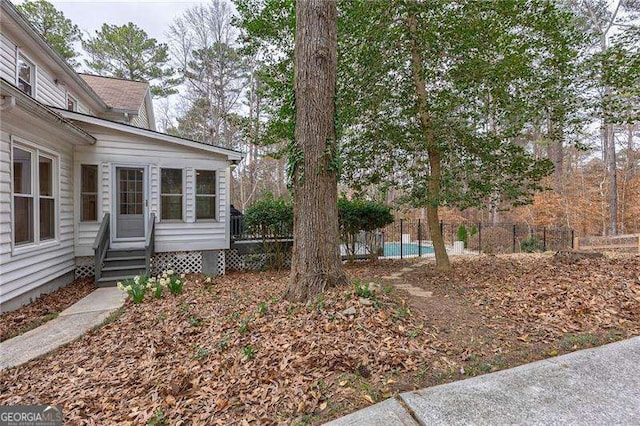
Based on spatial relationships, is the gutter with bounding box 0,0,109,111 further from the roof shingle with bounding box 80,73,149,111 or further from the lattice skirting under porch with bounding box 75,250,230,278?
the lattice skirting under porch with bounding box 75,250,230,278

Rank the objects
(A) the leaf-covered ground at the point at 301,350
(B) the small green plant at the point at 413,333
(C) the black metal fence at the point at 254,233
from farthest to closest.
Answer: (C) the black metal fence at the point at 254,233 → (B) the small green plant at the point at 413,333 → (A) the leaf-covered ground at the point at 301,350

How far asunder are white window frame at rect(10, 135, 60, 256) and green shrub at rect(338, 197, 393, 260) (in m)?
6.16

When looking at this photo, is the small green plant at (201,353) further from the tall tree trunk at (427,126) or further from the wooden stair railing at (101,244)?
the tall tree trunk at (427,126)

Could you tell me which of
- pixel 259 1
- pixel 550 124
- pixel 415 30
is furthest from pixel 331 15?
pixel 550 124

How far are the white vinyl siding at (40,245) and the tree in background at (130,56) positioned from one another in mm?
14087

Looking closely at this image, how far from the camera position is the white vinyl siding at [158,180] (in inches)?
272

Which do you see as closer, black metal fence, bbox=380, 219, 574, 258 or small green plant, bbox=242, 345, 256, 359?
small green plant, bbox=242, 345, 256, 359

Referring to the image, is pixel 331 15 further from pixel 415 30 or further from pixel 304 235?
pixel 304 235

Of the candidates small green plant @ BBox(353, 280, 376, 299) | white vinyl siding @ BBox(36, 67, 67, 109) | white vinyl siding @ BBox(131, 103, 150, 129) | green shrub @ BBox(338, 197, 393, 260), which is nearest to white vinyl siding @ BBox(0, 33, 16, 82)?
white vinyl siding @ BBox(36, 67, 67, 109)

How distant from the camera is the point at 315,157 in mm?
3863

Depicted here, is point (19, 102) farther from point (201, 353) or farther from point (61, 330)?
point (201, 353)

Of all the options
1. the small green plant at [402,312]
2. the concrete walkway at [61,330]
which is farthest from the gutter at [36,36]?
the small green plant at [402,312]

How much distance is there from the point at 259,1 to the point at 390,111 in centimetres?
366

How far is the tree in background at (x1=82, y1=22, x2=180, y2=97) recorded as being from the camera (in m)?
16.6
